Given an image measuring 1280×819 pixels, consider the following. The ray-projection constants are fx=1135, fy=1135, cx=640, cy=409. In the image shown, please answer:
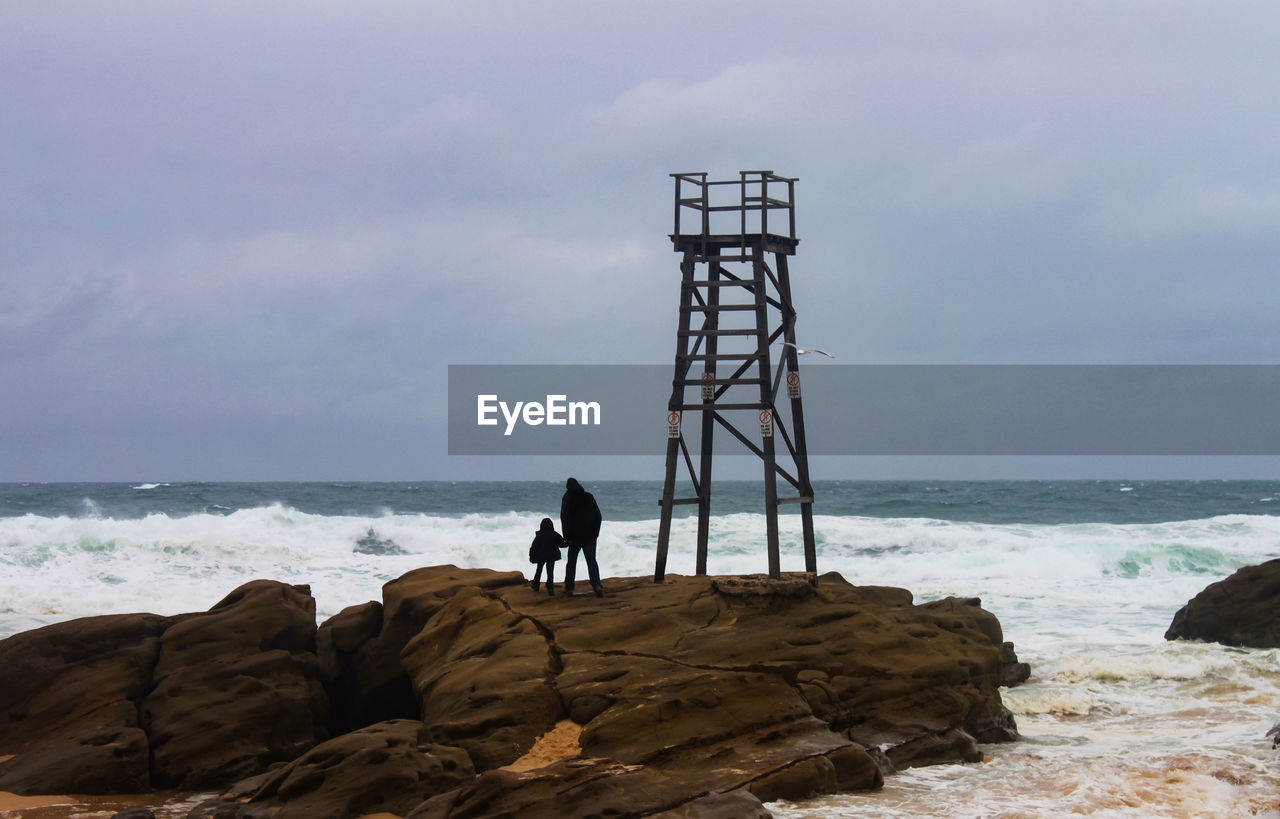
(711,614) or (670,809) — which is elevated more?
(711,614)

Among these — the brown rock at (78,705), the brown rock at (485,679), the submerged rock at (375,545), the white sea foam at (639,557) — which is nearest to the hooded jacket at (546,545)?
the brown rock at (485,679)

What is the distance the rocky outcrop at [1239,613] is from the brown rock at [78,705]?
15.6 meters

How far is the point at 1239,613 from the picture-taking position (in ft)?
59.5

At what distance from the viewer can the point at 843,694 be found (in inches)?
411

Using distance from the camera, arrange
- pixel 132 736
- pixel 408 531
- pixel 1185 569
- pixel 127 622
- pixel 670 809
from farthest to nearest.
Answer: pixel 408 531
pixel 1185 569
pixel 127 622
pixel 132 736
pixel 670 809

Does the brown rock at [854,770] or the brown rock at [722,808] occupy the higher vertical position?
the brown rock at [722,808]

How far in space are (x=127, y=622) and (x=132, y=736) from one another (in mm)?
1837

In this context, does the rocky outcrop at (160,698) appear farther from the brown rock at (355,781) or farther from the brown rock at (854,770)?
the brown rock at (854,770)

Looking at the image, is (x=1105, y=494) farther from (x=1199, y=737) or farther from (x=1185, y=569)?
(x=1199, y=737)

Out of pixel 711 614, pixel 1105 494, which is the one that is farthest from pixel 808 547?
pixel 1105 494

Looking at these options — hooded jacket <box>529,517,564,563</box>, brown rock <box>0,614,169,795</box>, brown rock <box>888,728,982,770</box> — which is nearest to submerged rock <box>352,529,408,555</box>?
brown rock <box>0,614,169,795</box>

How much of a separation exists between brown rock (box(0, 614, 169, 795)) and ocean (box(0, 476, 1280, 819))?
6.47 metres

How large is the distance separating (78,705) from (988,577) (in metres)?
23.7

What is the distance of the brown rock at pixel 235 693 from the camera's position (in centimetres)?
1112
